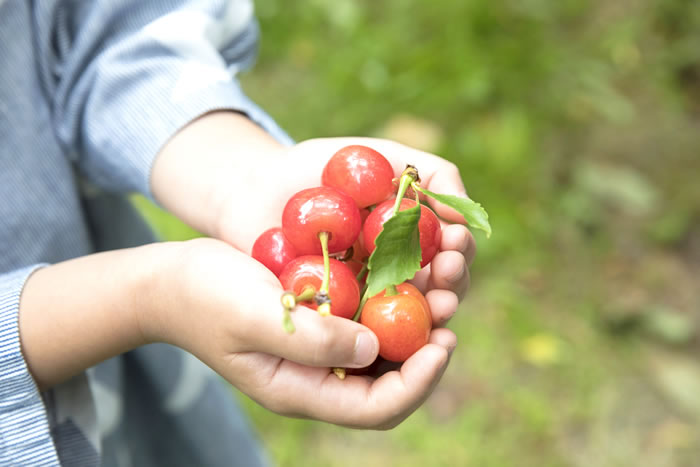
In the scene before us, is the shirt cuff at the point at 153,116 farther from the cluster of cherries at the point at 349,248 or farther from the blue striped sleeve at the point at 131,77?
the cluster of cherries at the point at 349,248

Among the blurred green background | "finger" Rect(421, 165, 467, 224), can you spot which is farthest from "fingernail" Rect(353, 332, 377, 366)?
the blurred green background

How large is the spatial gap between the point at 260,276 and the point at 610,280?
1546 mm

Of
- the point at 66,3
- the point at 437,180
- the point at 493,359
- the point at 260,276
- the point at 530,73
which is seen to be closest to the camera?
the point at 260,276

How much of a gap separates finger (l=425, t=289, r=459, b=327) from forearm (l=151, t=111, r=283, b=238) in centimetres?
29

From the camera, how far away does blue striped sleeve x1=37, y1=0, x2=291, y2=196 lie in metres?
1.01

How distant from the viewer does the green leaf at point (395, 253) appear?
73cm

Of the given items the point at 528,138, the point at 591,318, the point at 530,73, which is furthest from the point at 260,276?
the point at 530,73

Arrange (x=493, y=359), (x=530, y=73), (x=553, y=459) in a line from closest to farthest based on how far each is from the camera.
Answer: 1. (x=553, y=459)
2. (x=493, y=359)
3. (x=530, y=73)

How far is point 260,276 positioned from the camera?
72 centimetres

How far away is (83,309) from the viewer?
796 millimetres

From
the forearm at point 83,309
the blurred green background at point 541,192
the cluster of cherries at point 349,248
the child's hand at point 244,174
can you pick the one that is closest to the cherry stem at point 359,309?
the cluster of cherries at point 349,248

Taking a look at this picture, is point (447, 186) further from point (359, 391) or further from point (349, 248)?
point (359, 391)

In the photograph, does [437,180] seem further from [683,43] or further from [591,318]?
[683,43]

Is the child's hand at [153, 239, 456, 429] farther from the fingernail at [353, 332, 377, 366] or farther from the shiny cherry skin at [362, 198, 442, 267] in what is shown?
the shiny cherry skin at [362, 198, 442, 267]
